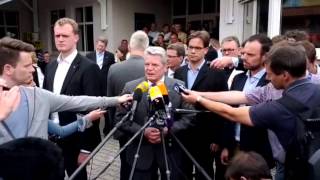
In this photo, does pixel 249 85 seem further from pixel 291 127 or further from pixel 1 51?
pixel 1 51

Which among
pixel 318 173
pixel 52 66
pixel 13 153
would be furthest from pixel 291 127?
pixel 52 66

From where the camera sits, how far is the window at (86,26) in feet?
43.1

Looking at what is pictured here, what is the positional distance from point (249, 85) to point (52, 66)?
1.96 meters

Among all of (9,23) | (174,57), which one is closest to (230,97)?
(174,57)

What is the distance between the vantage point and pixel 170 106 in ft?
9.11

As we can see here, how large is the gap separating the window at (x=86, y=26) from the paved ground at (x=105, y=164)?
693 centimetres

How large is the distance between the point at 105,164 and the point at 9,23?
485 inches

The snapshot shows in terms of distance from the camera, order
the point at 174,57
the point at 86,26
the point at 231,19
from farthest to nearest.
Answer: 1. the point at 86,26
2. the point at 231,19
3. the point at 174,57

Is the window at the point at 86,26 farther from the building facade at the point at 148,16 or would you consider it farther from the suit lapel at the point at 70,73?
the suit lapel at the point at 70,73

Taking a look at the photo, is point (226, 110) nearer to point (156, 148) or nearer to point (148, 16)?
point (156, 148)

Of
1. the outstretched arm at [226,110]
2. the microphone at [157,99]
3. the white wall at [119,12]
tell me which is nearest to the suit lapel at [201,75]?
the outstretched arm at [226,110]

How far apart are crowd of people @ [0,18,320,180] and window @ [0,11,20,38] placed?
39.2ft

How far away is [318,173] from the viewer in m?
2.06

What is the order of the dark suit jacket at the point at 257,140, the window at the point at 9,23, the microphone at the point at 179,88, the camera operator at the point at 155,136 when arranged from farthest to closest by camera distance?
the window at the point at 9,23 → the camera operator at the point at 155,136 → the dark suit jacket at the point at 257,140 → the microphone at the point at 179,88
